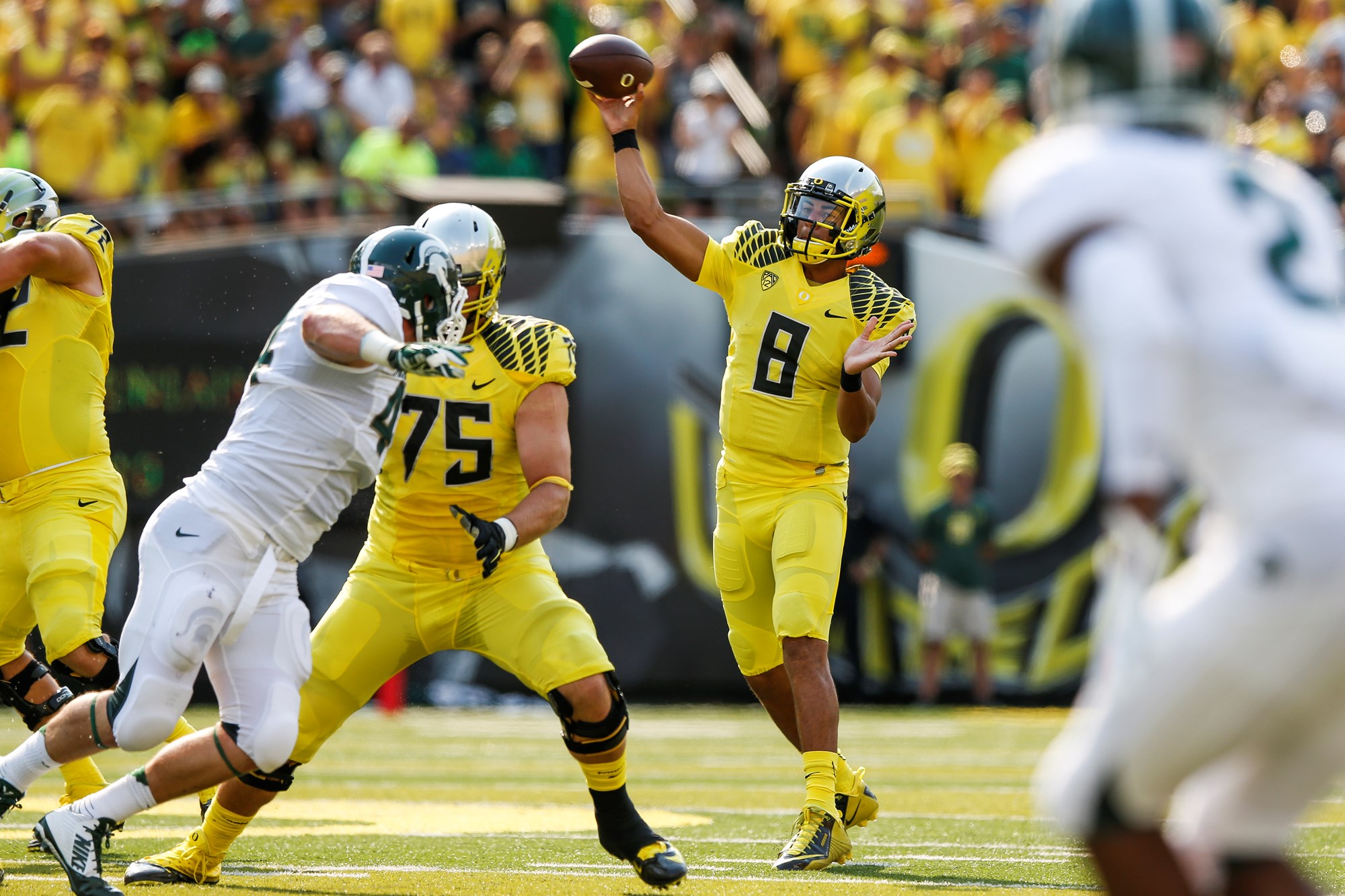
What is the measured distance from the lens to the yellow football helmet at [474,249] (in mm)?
4891

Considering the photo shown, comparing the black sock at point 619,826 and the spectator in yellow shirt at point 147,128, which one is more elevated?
the black sock at point 619,826

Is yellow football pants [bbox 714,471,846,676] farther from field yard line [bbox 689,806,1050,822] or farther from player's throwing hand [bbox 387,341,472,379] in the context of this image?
player's throwing hand [bbox 387,341,472,379]

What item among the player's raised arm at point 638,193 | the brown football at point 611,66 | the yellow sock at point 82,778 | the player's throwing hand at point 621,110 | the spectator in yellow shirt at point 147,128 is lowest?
Result: the spectator in yellow shirt at point 147,128

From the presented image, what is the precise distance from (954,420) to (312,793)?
6.57 meters

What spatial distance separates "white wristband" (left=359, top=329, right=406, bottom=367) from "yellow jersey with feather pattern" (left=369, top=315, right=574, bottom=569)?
926 millimetres

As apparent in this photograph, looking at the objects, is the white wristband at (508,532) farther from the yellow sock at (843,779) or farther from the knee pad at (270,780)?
the yellow sock at (843,779)

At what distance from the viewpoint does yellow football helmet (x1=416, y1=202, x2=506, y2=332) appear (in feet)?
16.0

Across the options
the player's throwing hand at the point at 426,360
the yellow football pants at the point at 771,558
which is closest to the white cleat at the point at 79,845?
the player's throwing hand at the point at 426,360

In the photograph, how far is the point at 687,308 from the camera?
12.4 meters

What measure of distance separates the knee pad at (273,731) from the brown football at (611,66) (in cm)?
238

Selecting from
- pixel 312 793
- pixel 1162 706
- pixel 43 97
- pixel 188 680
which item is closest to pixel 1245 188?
pixel 1162 706

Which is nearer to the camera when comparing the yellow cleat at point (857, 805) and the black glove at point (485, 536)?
the black glove at point (485, 536)

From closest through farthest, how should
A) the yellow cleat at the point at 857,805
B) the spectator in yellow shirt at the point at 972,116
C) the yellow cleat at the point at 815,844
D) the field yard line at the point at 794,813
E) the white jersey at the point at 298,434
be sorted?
the white jersey at the point at 298,434, the yellow cleat at the point at 815,844, the yellow cleat at the point at 857,805, the field yard line at the point at 794,813, the spectator in yellow shirt at the point at 972,116

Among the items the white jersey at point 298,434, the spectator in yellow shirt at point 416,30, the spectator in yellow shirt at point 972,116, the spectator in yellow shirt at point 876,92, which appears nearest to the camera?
the white jersey at point 298,434
